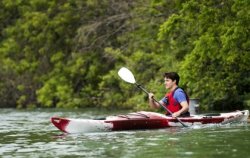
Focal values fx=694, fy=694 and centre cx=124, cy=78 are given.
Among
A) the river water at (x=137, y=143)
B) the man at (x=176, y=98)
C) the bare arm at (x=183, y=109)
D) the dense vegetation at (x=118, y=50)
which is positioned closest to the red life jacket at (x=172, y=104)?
the man at (x=176, y=98)

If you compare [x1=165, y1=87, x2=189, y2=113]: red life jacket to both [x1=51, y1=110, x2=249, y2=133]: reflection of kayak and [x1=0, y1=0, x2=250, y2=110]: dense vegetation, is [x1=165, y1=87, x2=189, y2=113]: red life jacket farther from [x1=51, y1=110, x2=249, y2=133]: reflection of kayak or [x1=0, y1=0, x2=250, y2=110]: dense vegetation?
[x1=0, y1=0, x2=250, y2=110]: dense vegetation

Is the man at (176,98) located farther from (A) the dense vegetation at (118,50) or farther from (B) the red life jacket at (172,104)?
(A) the dense vegetation at (118,50)

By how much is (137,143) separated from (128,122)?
8.23ft

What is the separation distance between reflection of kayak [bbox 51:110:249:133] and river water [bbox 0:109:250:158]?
24cm

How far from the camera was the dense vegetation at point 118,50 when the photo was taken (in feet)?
58.7

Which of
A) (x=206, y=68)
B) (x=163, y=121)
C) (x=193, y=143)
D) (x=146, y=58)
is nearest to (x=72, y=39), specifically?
(x=146, y=58)

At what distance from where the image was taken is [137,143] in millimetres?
11055

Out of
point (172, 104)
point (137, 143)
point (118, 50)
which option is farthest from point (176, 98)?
point (118, 50)

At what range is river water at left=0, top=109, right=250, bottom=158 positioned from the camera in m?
9.67

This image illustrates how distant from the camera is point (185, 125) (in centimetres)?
1404

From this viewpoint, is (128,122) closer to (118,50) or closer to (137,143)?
(137,143)

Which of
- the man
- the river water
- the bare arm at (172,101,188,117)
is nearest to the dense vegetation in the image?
the man

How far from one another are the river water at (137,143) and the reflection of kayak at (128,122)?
236 millimetres

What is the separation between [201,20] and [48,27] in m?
16.7
